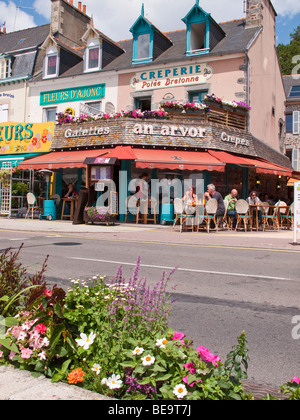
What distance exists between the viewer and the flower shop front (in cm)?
1636

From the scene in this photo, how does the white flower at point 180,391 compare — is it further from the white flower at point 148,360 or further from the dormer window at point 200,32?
the dormer window at point 200,32

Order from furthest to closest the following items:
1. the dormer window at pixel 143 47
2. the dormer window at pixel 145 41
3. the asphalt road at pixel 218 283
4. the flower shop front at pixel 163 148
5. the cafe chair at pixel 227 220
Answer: the dormer window at pixel 143 47
the dormer window at pixel 145 41
the flower shop front at pixel 163 148
the cafe chair at pixel 227 220
the asphalt road at pixel 218 283

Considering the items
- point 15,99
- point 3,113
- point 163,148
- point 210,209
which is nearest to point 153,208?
point 163,148

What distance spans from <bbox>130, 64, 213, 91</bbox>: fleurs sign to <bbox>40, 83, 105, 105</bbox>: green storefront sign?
2.19 m

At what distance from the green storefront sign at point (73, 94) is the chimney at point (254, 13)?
8506 mm

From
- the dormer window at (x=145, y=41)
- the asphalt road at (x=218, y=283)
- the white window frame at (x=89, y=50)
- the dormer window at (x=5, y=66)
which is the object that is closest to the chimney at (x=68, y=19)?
the dormer window at (x=5, y=66)

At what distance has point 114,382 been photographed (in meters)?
2.09

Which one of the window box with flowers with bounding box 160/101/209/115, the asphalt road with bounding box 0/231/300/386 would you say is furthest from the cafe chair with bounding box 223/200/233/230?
the asphalt road with bounding box 0/231/300/386

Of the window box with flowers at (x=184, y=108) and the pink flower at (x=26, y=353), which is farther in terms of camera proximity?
the window box with flowers at (x=184, y=108)

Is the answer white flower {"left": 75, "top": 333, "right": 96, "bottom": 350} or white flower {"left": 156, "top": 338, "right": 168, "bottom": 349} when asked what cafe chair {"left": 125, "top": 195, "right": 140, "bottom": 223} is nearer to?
white flower {"left": 75, "top": 333, "right": 96, "bottom": 350}

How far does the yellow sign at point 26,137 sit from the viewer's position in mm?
20406

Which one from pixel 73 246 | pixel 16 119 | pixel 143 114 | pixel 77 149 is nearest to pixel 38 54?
pixel 16 119

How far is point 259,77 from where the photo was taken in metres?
Answer: 19.9

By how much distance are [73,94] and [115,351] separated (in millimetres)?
21417
